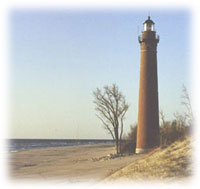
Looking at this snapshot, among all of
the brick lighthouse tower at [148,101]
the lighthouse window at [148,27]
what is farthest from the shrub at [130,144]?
the lighthouse window at [148,27]

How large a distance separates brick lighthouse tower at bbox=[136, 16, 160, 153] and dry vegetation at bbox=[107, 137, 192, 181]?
12.0 metres

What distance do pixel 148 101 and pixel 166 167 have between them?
14253 millimetres

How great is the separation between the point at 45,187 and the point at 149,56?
49.0 ft

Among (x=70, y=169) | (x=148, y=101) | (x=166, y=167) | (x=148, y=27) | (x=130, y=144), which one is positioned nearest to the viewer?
(x=166, y=167)

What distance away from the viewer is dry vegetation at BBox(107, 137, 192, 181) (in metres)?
10.6

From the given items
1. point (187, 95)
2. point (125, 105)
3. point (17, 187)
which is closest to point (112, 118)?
point (125, 105)

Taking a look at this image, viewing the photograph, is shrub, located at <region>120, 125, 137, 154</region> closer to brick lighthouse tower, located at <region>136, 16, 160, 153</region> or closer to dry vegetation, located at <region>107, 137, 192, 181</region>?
brick lighthouse tower, located at <region>136, 16, 160, 153</region>

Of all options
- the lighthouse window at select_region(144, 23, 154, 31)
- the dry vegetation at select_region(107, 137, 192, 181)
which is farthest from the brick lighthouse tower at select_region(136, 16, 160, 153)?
the dry vegetation at select_region(107, 137, 192, 181)

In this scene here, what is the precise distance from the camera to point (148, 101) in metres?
25.3

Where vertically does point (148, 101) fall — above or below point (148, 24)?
below

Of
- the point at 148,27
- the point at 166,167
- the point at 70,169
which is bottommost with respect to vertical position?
the point at 70,169

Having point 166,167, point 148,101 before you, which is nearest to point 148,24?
point 148,101

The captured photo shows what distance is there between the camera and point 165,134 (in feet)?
74.7

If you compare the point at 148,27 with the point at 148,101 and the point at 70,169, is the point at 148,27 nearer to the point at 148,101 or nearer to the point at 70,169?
the point at 148,101
